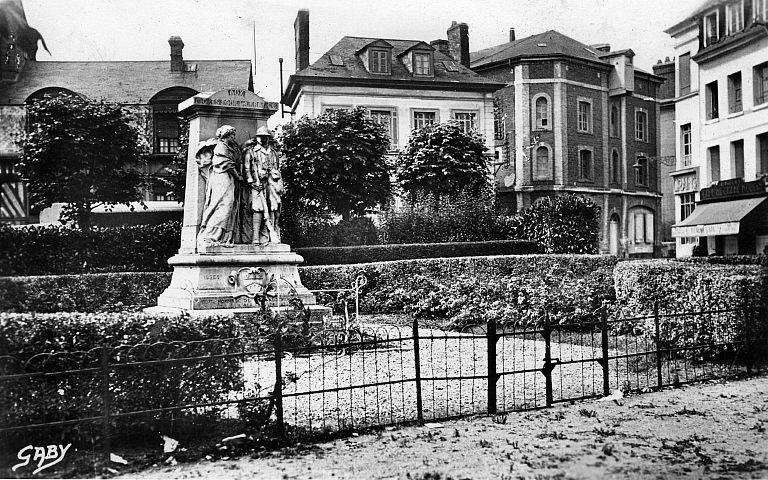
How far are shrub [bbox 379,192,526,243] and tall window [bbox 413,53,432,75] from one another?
1200 cm

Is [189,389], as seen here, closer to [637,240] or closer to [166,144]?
[166,144]

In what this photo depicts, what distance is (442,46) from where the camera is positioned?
39.7 meters

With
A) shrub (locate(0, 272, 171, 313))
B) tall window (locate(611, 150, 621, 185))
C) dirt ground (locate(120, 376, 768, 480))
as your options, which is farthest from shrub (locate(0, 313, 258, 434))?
tall window (locate(611, 150, 621, 185))

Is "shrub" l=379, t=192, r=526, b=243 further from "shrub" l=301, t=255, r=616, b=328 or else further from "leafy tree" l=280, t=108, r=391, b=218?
"shrub" l=301, t=255, r=616, b=328

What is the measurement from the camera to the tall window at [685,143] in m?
10.5

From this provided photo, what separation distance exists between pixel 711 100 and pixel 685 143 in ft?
7.29

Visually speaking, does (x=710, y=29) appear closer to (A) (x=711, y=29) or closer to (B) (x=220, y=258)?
(A) (x=711, y=29)

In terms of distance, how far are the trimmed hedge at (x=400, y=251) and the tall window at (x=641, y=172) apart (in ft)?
66.5

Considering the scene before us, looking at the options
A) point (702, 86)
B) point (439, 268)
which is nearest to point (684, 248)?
point (702, 86)

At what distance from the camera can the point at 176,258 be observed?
1339cm

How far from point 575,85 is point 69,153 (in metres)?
25.8

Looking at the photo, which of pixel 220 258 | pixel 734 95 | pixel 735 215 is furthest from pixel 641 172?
pixel 735 215

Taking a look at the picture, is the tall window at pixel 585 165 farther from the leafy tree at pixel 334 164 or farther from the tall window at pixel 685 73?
the tall window at pixel 685 73

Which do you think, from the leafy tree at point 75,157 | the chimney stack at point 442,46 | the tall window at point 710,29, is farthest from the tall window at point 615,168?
the tall window at point 710,29
